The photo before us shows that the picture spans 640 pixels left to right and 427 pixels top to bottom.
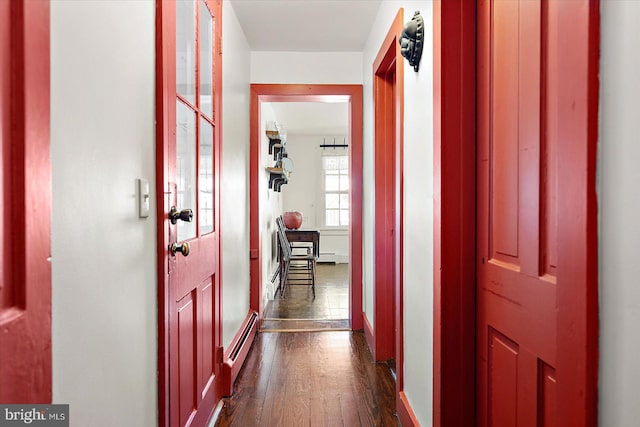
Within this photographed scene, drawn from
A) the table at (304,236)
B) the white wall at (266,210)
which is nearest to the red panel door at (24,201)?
the white wall at (266,210)

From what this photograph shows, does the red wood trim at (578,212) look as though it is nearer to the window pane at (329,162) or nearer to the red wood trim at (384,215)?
the red wood trim at (384,215)

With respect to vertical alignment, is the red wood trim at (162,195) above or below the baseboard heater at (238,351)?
above

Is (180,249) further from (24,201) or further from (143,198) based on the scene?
(24,201)

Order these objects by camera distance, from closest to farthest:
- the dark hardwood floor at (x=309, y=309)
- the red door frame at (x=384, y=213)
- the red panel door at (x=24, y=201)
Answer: the red panel door at (x=24, y=201) < the red door frame at (x=384, y=213) < the dark hardwood floor at (x=309, y=309)

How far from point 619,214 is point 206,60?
1.86 m

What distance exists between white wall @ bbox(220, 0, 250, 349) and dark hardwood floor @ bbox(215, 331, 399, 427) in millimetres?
322

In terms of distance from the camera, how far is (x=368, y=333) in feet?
10.8

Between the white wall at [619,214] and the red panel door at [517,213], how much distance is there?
20 cm

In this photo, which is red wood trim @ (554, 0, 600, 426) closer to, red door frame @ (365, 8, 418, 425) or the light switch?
the light switch

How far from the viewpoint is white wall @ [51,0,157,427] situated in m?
0.87

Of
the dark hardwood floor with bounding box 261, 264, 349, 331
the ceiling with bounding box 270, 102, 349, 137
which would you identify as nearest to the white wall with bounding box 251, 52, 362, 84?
the ceiling with bounding box 270, 102, 349, 137

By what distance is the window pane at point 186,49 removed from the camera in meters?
1.65

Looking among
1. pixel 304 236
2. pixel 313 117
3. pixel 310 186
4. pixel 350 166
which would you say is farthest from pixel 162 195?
pixel 310 186

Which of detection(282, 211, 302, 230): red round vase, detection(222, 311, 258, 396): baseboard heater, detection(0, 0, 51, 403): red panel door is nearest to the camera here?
detection(0, 0, 51, 403): red panel door
